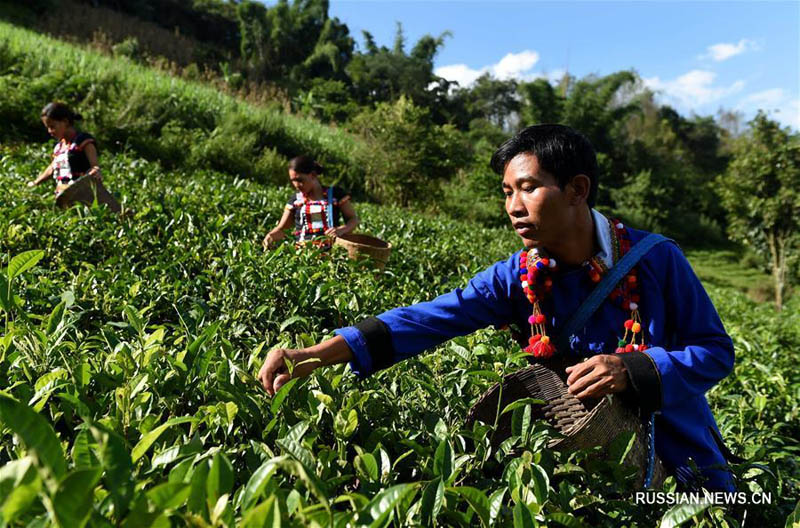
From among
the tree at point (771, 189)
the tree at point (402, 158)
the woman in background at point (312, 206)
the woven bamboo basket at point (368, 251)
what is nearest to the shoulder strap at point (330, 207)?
the woman in background at point (312, 206)

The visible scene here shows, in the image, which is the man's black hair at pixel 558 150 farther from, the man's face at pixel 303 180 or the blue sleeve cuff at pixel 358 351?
the man's face at pixel 303 180

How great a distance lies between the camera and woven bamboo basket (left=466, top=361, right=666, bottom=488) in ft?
4.02

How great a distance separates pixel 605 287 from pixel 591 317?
12 centimetres

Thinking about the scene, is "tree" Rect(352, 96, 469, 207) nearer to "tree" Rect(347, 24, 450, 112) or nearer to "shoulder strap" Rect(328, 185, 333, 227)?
"shoulder strap" Rect(328, 185, 333, 227)

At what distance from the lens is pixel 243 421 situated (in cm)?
120

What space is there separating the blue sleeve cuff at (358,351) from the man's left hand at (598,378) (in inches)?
21.3

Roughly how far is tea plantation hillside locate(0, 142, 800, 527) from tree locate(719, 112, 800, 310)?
1604 cm

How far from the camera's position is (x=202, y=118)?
1217 centimetres

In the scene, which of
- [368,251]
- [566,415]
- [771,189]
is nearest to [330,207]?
[368,251]

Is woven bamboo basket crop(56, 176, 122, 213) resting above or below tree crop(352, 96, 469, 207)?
below

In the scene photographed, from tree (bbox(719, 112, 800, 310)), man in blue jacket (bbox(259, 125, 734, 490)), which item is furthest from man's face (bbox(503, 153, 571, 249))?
tree (bbox(719, 112, 800, 310))

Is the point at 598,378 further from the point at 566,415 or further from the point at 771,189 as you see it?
the point at 771,189

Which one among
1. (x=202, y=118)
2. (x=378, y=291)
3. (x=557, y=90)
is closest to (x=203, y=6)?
(x=557, y=90)

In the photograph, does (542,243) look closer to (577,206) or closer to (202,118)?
(577,206)
